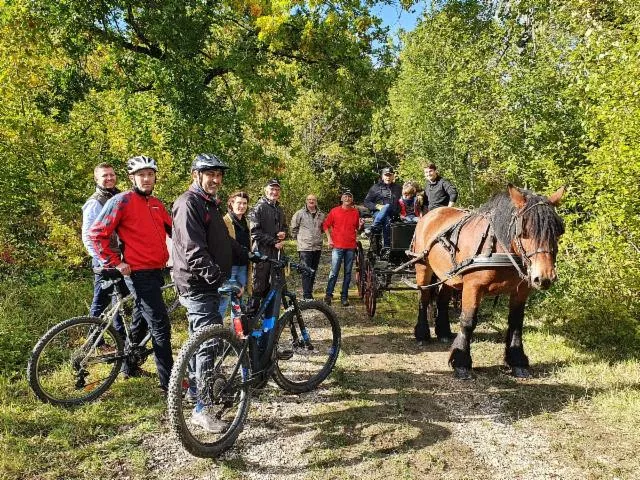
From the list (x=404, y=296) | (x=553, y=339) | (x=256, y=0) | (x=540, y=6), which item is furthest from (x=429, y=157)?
(x=553, y=339)

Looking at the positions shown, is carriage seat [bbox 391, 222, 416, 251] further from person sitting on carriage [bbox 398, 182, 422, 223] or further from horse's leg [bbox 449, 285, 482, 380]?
horse's leg [bbox 449, 285, 482, 380]

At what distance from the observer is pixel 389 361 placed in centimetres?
543

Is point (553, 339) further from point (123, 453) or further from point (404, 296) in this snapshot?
point (123, 453)

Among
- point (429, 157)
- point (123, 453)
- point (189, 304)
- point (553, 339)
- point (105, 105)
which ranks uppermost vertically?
point (429, 157)

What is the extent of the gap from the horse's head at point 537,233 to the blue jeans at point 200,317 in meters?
2.96

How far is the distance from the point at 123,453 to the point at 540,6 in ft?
35.2

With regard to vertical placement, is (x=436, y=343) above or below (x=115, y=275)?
below

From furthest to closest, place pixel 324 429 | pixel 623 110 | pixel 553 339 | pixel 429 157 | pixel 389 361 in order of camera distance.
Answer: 1. pixel 429 157
2. pixel 553 339
3. pixel 389 361
4. pixel 623 110
5. pixel 324 429

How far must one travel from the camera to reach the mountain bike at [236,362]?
10.2ft

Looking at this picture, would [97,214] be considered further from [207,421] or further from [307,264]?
[307,264]

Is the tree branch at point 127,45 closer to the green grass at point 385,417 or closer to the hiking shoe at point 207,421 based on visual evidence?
the green grass at point 385,417

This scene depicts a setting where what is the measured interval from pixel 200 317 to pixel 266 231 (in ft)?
8.93

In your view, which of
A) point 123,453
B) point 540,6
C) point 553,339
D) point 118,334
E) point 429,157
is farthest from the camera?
point 429,157

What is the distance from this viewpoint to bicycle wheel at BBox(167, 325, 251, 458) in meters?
3.05
